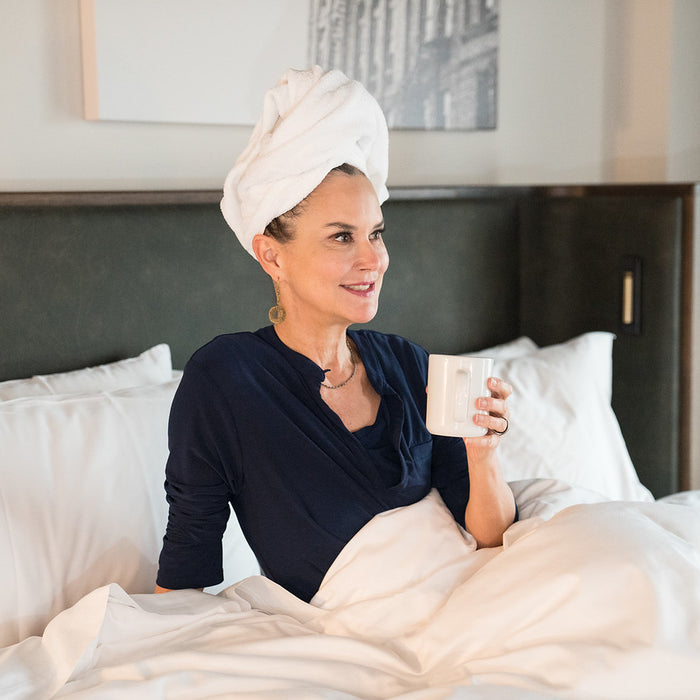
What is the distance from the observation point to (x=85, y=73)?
1.89m

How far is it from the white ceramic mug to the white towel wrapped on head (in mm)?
385

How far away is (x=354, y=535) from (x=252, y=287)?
0.78 metres

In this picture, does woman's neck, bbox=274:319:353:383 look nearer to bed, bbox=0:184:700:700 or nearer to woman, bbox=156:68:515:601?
woman, bbox=156:68:515:601

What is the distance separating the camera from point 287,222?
1542mm

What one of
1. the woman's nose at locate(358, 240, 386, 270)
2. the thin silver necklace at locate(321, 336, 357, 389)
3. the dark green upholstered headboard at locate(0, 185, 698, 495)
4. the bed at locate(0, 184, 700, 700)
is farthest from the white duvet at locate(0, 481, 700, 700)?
the dark green upholstered headboard at locate(0, 185, 698, 495)

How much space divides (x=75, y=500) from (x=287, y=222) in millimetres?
556

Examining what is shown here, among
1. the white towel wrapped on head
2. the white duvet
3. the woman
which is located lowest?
the white duvet

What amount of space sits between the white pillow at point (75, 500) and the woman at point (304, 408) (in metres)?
0.14

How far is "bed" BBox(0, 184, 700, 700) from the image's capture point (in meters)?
1.20

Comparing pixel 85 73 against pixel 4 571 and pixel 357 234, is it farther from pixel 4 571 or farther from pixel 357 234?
pixel 4 571

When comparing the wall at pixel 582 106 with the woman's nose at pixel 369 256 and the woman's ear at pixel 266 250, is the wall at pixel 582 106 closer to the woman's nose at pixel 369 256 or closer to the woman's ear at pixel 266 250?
the woman's ear at pixel 266 250

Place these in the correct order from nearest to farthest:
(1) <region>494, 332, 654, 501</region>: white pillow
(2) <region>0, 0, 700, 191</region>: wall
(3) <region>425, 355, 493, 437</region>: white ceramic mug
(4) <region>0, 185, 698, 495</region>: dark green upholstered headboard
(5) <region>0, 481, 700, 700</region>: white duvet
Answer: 1. (5) <region>0, 481, 700, 700</region>: white duvet
2. (3) <region>425, 355, 493, 437</region>: white ceramic mug
3. (4) <region>0, 185, 698, 495</region>: dark green upholstered headboard
4. (1) <region>494, 332, 654, 501</region>: white pillow
5. (2) <region>0, 0, 700, 191</region>: wall

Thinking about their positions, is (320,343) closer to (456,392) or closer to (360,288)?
(360,288)

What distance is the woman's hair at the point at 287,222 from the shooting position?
1533mm
